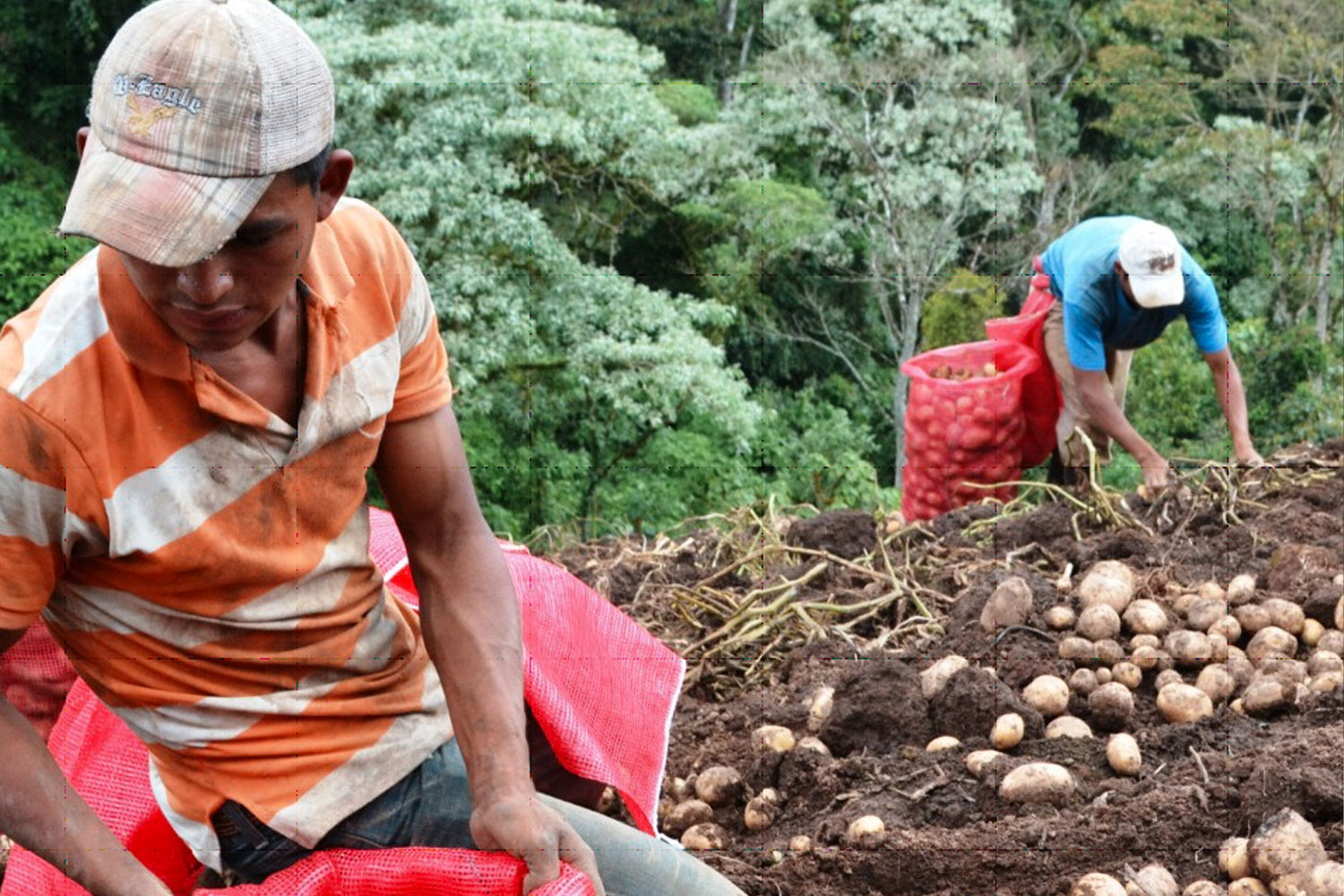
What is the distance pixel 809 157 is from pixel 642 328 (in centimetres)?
278

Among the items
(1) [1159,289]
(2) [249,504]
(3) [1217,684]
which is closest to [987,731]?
(3) [1217,684]

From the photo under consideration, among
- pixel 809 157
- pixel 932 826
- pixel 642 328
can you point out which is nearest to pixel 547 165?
pixel 642 328

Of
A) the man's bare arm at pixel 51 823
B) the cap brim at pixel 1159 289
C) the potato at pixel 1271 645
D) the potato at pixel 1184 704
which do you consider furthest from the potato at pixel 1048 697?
the cap brim at pixel 1159 289

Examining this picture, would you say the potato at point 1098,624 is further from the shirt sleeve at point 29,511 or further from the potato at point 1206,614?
the shirt sleeve at point 29,511

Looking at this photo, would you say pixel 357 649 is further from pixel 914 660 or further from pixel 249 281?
pixel 914 660

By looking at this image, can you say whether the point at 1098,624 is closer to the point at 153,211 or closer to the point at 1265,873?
the point at 1265,873

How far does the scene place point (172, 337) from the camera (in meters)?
1.36

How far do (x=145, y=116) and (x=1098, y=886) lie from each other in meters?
1.61

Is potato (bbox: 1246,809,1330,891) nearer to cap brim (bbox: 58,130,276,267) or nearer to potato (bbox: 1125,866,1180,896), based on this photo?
potato (bbox: 1125,866,1180,896)

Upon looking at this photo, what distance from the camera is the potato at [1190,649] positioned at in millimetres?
2855

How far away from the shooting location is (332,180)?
1.41 meters

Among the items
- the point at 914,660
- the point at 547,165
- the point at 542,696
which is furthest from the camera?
the point at 547,165

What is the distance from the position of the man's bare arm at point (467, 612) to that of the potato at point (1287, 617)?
1.81 meters

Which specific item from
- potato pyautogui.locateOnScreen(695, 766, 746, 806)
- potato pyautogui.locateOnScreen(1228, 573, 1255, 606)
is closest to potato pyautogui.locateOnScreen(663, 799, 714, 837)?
potato pyautogui.locateOnScreen(695, 766, 746, 806)
